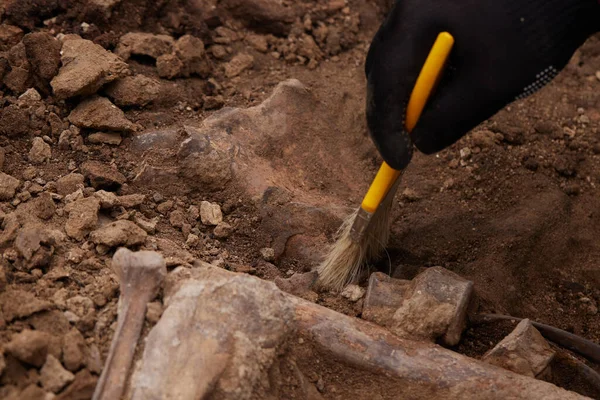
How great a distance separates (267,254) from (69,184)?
30.4 inches

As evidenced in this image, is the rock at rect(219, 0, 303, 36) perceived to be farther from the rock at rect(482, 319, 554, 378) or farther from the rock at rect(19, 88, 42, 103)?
the rock at rect(482, 319, 554, 378)

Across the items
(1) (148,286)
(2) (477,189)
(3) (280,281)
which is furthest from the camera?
(2) (477,189)

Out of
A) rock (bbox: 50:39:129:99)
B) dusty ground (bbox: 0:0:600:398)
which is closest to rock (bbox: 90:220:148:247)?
dusty ground (bbox: 0:0:600:398)

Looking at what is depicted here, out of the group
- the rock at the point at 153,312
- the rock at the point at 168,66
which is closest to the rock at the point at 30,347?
the rock at the point at 153,312

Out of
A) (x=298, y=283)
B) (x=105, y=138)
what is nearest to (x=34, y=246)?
(x=105, y=138)

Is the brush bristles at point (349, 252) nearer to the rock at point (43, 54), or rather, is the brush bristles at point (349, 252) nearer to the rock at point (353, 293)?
the rock at point (353, 293)

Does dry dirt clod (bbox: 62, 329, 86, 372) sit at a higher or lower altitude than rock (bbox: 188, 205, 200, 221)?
higher

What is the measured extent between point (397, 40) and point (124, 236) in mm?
1094

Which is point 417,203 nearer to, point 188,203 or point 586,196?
point 586,196

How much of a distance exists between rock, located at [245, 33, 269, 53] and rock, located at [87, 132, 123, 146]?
1.00 metres

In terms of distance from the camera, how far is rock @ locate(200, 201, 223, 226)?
8.53 feet

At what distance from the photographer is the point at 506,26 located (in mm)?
2123

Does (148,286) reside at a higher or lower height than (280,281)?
higher

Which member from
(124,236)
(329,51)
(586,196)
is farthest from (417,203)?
(124,236)
